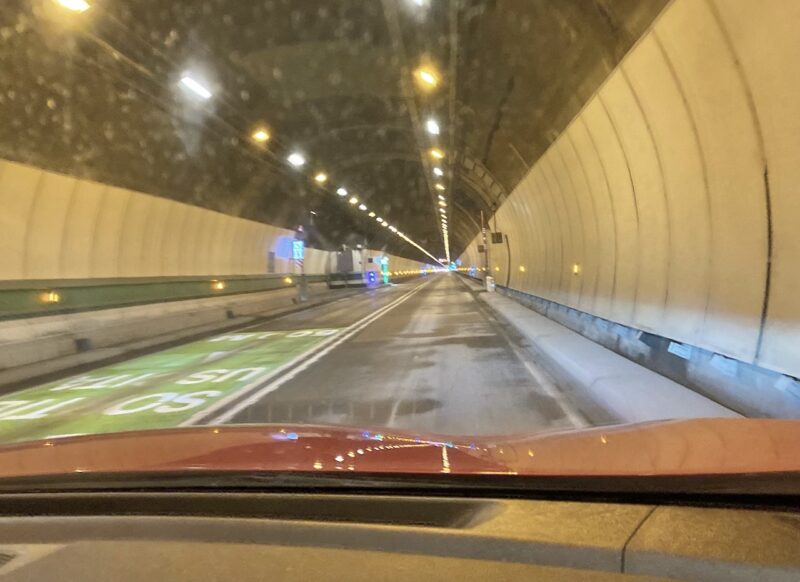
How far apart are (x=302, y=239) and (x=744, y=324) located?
33688 millimetres

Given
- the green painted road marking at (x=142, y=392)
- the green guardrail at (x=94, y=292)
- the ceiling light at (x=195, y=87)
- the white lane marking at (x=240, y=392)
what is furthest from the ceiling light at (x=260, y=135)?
the white lane marking at (x=240, y=392)

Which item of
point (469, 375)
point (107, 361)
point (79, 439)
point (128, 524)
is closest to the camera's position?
point (128, 524)

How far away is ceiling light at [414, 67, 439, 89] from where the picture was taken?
15616mm

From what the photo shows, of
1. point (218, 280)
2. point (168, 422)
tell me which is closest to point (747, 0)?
point (168, 422)

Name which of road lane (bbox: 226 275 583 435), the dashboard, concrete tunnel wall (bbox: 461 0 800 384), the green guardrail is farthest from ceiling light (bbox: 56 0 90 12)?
the dashboard

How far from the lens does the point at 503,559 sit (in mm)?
2471

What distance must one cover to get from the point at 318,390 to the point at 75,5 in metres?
6.58

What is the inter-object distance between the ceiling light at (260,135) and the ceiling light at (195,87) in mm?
3907

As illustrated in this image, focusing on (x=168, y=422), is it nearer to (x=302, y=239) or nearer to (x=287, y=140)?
(x=287, y=140)

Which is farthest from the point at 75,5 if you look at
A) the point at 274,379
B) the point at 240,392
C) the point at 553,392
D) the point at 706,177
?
the point at 706,177

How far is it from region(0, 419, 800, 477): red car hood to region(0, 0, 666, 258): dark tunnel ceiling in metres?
6.52

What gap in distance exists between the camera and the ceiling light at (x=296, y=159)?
24.4m

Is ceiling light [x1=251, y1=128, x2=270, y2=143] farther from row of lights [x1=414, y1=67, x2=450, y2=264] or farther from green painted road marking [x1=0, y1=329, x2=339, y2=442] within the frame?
green painted road marking [x1=0, y1=329, x2=339, y2=442]

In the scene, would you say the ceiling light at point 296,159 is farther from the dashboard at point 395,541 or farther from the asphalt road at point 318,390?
the dashboard at point 395,541
